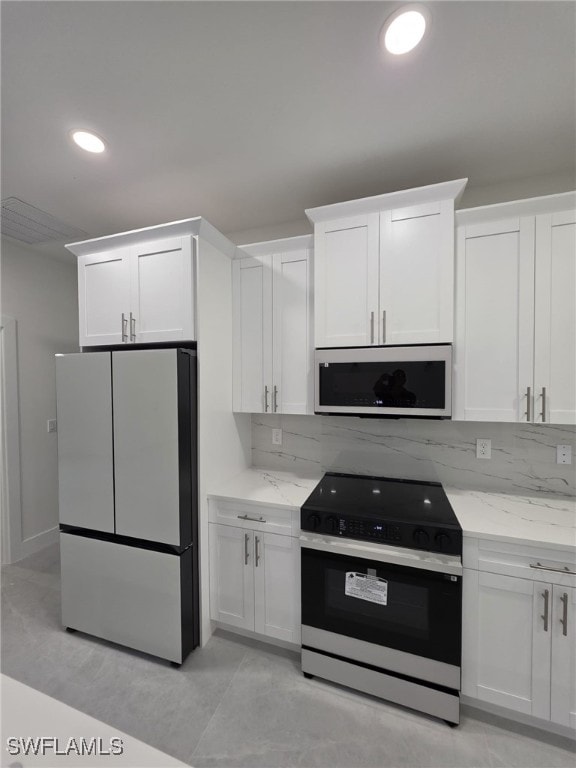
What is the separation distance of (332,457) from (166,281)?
164 cm

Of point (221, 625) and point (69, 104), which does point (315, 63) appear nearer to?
point (69, 104)

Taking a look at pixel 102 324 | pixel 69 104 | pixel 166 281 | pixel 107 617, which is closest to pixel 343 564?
pixel 107 617

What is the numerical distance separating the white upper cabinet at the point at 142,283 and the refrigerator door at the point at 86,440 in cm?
23

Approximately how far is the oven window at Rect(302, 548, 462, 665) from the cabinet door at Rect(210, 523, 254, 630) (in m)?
0.38

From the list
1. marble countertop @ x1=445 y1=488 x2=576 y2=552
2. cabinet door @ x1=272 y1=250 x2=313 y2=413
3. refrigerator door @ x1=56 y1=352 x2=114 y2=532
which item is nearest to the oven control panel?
marble countertop @ x1=445 y1=488 x2=576 y2=552

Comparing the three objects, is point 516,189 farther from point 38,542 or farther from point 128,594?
point 38,542

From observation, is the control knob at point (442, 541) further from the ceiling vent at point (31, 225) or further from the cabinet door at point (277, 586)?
the ceiling vent at point (31, 225)

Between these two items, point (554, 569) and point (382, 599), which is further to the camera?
point (382, 599)

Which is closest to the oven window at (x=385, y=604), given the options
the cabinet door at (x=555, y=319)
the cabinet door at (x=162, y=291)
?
the cabinet door at (x=555, y=319)

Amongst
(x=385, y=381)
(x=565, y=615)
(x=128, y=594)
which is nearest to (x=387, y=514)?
(x=385, y=381)

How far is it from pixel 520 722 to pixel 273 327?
7.93 feet

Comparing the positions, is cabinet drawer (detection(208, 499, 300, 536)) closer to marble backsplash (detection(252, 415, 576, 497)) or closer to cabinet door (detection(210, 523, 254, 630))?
cabinet door (detection(210, 523, 254, 630))

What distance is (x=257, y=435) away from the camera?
258 cm

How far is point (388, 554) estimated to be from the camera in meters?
1.57
